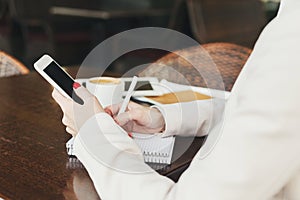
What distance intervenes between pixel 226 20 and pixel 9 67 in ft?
6.58

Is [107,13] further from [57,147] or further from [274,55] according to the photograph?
[274,55]

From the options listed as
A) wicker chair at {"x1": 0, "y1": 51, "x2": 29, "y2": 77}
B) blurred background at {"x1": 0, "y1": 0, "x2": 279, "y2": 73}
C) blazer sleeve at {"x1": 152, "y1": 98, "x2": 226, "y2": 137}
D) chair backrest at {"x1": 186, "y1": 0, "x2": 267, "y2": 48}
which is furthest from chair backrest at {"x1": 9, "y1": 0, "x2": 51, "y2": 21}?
blazer sleeve at {"x1": 152, "y1": 98, "x2": 226, "y2": 137}

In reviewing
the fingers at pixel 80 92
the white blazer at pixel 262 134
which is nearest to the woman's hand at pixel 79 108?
the fingers at pixel 80 92

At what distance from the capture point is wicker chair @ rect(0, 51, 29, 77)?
1.82 m

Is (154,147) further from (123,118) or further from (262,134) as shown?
(262,134)

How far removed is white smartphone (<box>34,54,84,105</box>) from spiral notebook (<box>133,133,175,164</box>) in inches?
6.7

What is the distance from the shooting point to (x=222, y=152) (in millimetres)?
732

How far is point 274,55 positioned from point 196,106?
18.2 inches

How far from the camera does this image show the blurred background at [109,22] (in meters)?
3.49

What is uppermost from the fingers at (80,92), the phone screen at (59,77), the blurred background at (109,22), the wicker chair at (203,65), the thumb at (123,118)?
the phone screen at (59,77)

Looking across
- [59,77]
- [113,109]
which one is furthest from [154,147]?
[59,77]

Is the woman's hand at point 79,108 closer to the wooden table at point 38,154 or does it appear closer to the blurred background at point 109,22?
the wooden table at point 38,154

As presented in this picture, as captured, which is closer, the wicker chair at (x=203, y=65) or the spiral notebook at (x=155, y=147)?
the spiral notebook at (x=155, y=147)

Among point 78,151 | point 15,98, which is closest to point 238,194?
point 78,151
